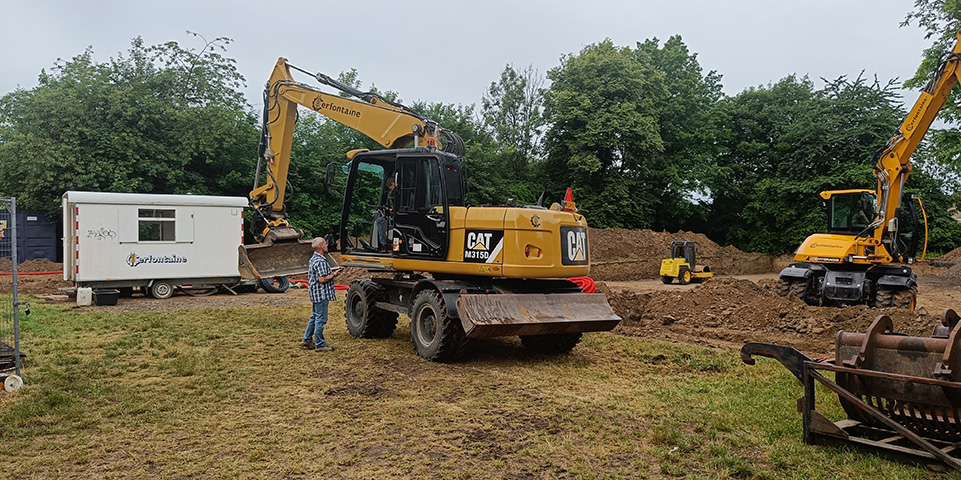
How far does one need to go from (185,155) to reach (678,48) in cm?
2650

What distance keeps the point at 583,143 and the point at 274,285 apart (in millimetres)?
17264

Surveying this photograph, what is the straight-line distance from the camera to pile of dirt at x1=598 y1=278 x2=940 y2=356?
390 inches

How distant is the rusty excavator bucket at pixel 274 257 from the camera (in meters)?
15.0

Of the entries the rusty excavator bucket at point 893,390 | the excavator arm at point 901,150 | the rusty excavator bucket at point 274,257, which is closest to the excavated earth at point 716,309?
the rusty excavator bucket at point 274,257

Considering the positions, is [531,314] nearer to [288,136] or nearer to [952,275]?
[288,136]

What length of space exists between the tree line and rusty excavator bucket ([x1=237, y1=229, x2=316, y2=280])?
30.2 ft

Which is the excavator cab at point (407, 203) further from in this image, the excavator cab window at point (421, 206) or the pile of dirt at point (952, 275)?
the pile of dirt at point (952, 275)

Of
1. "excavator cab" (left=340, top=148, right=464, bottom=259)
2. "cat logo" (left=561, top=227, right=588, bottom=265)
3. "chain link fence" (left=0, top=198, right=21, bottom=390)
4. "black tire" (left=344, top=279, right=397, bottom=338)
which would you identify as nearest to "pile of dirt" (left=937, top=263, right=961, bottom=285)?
"cat logo" (left=561, top=227, right=588, bottom=265)

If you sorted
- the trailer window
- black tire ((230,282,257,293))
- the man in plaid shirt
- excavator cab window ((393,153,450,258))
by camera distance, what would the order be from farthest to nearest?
black tire ((230,282,257,293)), the trailer window, the man in plaid shirt, excavator cab window ((393,153,450,258))

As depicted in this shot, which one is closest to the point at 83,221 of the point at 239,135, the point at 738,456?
the point at 239,135

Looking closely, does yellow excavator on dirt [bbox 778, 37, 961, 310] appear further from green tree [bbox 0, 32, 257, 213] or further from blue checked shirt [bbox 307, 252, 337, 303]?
green tree [bbox 0, 32, 257, 213]

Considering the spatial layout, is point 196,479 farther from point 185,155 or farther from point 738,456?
point 185,155

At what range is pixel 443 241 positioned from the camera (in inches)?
333

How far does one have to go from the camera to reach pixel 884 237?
12.2 m
